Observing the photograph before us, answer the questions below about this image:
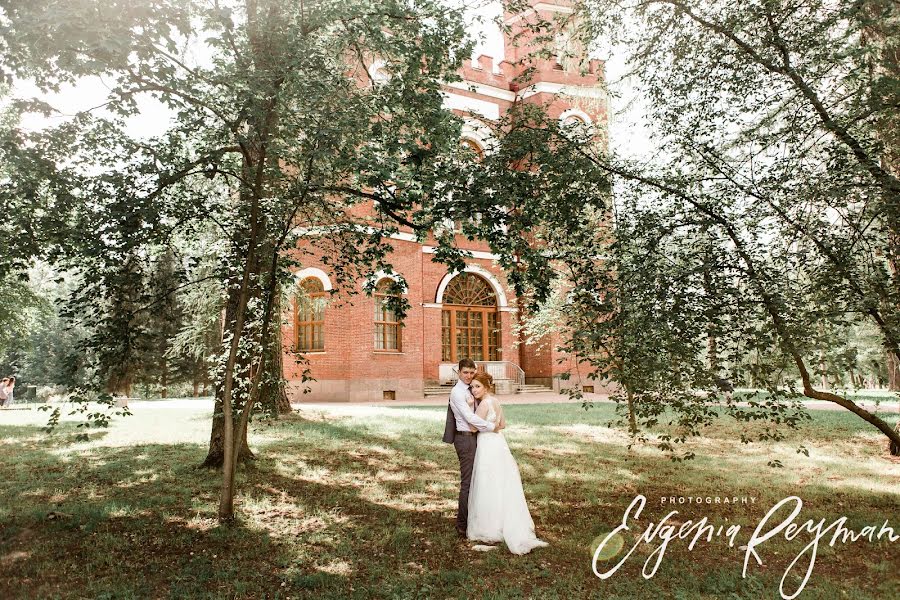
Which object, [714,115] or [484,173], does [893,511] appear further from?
[484,173]

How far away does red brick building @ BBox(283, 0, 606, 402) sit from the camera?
60.1 ft

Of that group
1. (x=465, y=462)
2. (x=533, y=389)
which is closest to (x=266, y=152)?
(x=465, y=462)

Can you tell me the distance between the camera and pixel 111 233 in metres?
5.06

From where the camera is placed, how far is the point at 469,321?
2192cm

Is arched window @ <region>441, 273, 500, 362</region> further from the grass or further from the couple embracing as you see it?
the couple embracing

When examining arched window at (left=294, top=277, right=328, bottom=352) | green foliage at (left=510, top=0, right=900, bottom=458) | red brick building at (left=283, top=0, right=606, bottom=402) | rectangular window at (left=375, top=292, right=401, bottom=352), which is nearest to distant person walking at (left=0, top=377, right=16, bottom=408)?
red brick building at (left=283, top=0, right=606, bottom=402)

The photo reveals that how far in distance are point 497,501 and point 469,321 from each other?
17.1 meters

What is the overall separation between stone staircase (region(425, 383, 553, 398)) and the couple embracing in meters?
14.6

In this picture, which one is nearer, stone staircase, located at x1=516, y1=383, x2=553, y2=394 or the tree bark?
the tree bark

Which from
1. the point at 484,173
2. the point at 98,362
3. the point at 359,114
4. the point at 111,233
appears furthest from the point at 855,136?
the point at 98,362

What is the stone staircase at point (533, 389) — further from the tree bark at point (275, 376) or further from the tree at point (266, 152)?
the tree at point (266, 152)

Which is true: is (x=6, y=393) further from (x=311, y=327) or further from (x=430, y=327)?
(x=430, y=327)

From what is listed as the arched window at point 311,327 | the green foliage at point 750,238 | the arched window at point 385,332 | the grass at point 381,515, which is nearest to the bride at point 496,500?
the grass at point 381,515

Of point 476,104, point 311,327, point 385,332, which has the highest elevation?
point 476,104
